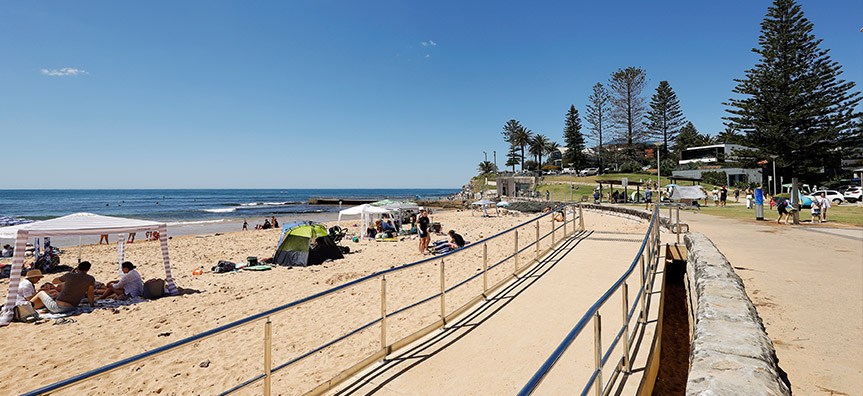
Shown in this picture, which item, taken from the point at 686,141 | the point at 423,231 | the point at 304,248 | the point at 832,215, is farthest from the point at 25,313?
the point at 686,141

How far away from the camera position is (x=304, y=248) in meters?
10.9

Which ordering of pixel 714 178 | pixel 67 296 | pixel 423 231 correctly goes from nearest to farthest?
pixel 67 296 < pixel 423 231 < pixel 714 178

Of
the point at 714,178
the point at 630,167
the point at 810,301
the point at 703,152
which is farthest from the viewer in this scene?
the point at 703,152

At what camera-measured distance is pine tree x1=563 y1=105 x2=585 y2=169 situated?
5822cm

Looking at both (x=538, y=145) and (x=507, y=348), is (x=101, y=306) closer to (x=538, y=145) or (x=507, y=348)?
(x=507, y=348)

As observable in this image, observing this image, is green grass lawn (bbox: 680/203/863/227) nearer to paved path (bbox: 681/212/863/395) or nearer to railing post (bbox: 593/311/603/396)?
paved path (bbox: 681/212/863/395)

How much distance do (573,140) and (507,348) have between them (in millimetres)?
61524

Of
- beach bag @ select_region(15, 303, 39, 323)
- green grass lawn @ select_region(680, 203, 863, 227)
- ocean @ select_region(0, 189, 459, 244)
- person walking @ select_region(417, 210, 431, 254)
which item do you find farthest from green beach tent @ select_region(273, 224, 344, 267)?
ocean @ select_region(0, 189, 459, 244)

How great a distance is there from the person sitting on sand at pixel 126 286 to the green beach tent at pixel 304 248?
12.0 ft

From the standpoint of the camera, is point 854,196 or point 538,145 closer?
point 854,196

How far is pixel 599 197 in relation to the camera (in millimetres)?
28031

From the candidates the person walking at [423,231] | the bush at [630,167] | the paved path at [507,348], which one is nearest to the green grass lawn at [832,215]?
the person walking at [423,231]

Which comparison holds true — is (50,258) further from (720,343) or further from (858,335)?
(858,335)

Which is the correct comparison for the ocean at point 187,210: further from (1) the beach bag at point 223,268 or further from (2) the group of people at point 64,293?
(2) the group of people at point 64,293
